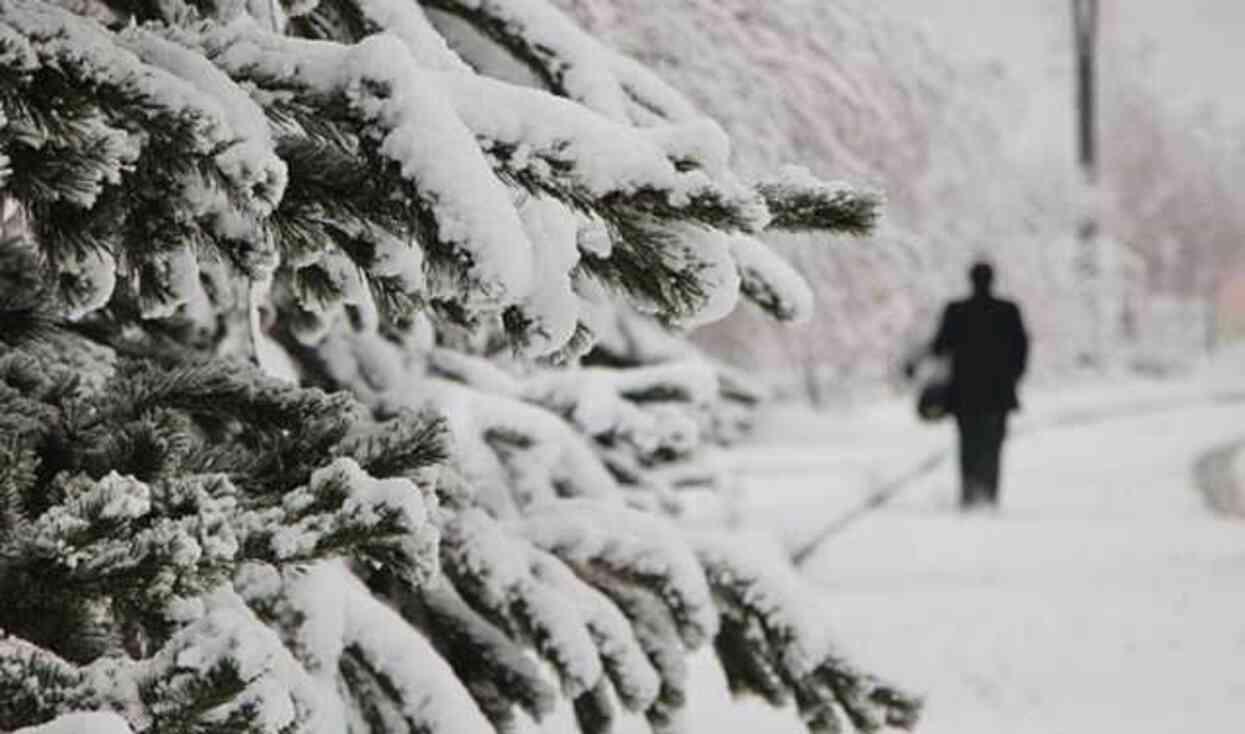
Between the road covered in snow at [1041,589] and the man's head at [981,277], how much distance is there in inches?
A: 61.4

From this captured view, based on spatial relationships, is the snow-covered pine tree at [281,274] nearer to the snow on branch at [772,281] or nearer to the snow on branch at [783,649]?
the snow on branch at [772,281]

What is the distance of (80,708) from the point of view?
1.60 metres

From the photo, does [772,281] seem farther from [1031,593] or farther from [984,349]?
[984,349]

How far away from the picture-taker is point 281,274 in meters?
2.54

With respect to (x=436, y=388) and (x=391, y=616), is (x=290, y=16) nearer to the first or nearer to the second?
(x=391, y=616)

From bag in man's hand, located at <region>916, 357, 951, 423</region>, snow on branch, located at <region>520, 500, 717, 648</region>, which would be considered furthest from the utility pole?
snow on branch, located at <region>520, 500, 717, 648</region>

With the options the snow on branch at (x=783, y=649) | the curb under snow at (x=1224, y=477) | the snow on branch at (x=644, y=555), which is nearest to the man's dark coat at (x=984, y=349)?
the curb under snow at (x=1224, y=477)

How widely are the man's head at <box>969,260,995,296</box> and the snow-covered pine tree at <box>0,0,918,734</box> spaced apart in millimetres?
8276

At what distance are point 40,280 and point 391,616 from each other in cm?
73

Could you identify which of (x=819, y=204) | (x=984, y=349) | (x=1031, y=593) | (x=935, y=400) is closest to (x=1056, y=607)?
(x=1031, y=593)

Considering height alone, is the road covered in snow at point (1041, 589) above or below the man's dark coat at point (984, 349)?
below

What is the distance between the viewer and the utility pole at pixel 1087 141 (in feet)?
105

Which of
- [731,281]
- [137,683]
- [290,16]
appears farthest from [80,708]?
[290,16]

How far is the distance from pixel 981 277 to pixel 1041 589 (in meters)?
3.30
